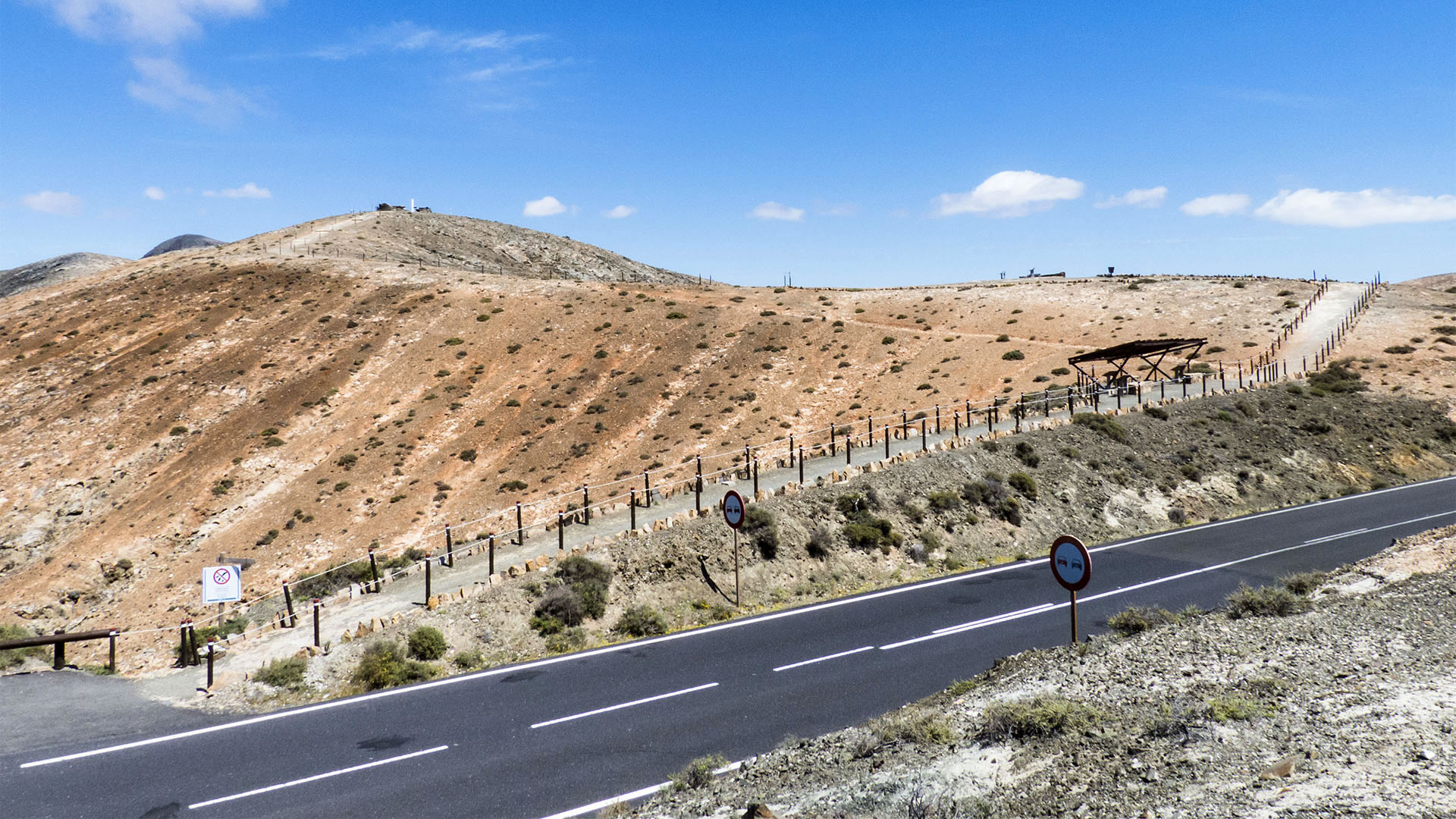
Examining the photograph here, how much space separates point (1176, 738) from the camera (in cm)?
776

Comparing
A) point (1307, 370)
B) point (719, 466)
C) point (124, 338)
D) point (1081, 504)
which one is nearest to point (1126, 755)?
point (1081, 504)

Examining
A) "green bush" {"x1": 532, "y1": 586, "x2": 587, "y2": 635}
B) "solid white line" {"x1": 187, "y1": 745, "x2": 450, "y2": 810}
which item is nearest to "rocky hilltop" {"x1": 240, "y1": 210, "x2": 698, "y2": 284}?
"green bush" {"x1": 532, "y1": 586, "x2": 587, "y2": 635}

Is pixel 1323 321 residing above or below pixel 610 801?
above

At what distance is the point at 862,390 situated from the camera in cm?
4609

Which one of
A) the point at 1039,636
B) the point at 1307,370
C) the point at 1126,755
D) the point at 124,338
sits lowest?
the point at 1039,636

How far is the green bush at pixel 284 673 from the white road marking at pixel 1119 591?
11131mm

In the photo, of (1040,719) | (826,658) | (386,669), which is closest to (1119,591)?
(826,658)

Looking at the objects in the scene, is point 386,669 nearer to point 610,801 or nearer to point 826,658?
point 610,801

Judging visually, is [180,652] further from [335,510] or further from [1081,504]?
[1081,504]

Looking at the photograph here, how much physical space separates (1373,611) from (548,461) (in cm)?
3431

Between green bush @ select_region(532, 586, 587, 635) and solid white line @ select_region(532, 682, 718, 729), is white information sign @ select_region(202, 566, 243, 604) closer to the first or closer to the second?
green bush @ select_region(532, 586, 587, 635)

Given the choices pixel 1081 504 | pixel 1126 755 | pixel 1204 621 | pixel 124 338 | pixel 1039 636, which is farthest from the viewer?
pixel 124 338

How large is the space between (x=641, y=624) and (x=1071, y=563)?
9.54 m

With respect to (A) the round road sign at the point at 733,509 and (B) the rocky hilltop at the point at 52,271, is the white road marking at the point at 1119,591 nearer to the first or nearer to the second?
(A) the round road sign at the point at 733,509
